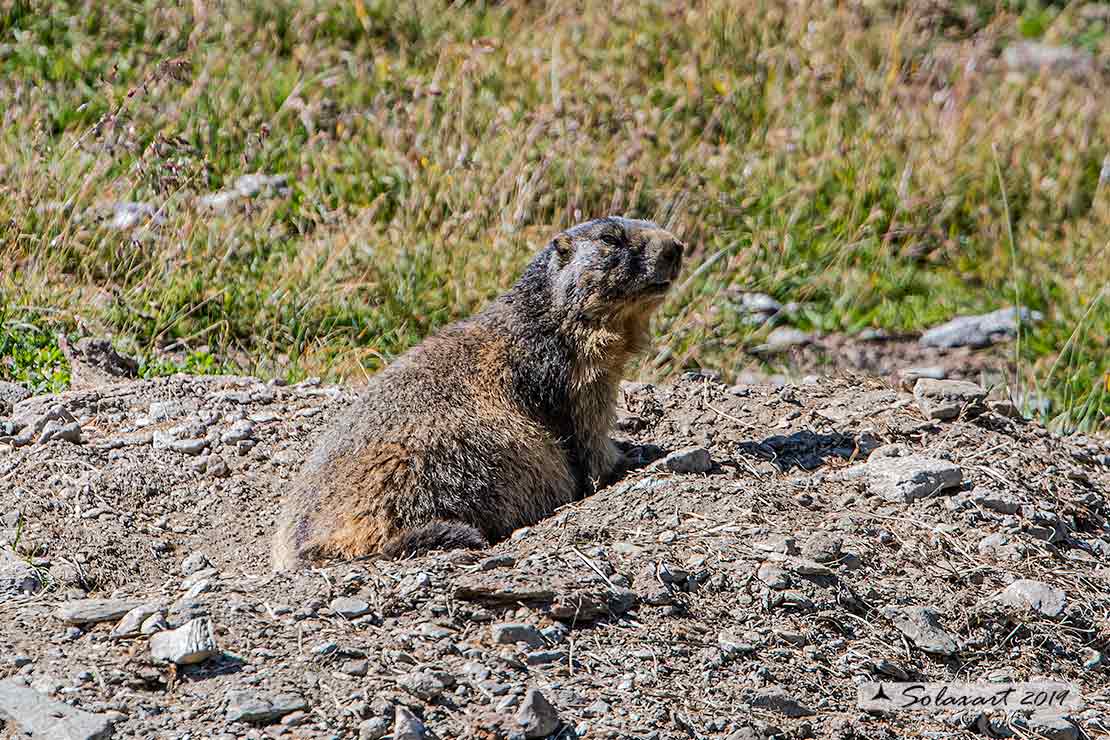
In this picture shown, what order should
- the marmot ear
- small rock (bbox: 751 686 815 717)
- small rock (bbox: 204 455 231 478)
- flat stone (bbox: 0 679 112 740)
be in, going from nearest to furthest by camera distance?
flat stone (bbox: 0 679 112 740), small rock (bbox: 751 686 815 717), the marmot ear, small rock (bbox: 204 455 231 478)

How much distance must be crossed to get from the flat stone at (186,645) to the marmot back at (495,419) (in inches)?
39.6

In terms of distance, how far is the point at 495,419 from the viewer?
5.05 m

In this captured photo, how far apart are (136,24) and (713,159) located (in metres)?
4.04

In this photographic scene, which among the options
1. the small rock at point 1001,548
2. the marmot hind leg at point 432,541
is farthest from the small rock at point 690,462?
the small rock at point 1001,548

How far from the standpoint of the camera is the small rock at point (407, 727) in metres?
3.19

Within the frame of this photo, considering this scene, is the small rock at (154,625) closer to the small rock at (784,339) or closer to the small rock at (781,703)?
the small rock at (781,703)

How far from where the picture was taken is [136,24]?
30.0 feet

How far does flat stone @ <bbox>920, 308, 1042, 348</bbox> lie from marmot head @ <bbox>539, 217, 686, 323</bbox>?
3.16m

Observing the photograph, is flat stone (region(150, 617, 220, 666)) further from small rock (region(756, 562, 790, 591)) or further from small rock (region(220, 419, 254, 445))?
small rock (region(220, 419, 254, 445))

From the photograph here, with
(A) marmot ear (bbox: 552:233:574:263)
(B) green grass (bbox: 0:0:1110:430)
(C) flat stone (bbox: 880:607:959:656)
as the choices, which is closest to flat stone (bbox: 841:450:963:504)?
(C) flat stone (bbox: 880:607:959:656)

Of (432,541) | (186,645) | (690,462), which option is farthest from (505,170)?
(186,645)

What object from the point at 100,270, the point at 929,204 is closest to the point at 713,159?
the point at 929,204

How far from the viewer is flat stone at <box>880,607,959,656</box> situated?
4008mm

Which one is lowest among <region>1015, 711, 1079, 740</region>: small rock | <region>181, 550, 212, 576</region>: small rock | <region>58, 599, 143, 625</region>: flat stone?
<region>181, 550, 212, 576</region>: small rock
